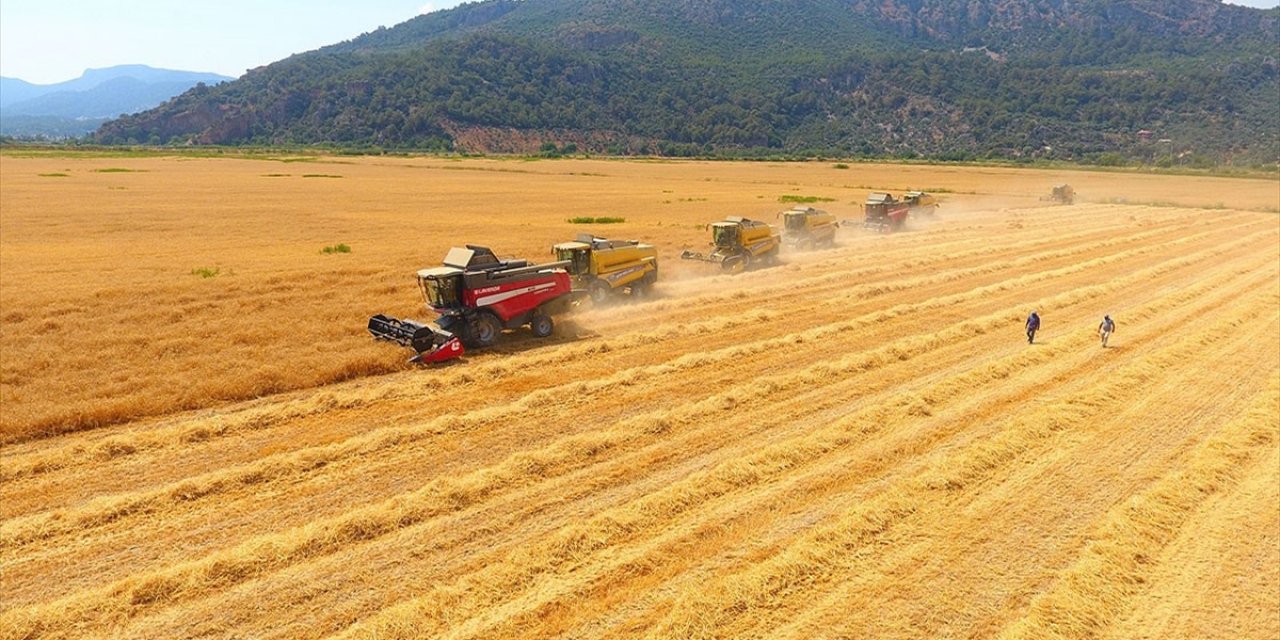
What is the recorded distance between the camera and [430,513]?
965 centimetres

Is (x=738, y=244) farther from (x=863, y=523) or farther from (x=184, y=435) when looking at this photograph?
(x=184, y=435)

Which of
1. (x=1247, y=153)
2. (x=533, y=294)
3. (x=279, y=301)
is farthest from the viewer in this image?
(x=1247, y=153)

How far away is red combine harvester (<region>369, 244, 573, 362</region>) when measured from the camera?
662 inches

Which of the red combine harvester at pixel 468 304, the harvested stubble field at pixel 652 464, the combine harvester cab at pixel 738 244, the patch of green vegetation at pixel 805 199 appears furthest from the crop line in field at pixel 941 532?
the patch of green vegetation at pixel 805 199

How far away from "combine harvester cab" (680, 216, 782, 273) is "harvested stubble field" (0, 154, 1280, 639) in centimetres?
385

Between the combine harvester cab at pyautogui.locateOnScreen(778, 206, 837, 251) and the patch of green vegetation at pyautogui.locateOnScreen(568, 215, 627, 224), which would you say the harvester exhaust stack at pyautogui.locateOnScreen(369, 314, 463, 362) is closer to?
the combine harvester cab at pyautogui.locateOnScreen(778, 206, 837, 251)

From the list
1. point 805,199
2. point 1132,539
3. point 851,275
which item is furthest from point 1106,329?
point 805,199

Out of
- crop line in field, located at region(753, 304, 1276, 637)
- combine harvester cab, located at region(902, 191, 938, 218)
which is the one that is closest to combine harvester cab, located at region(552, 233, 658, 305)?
crop line in field, located at region(753, 304, 1276, 637)

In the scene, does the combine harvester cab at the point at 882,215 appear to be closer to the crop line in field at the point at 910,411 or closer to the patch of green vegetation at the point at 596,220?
the patch of green vegetation at the point at 596,220

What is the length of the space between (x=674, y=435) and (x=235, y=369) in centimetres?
999

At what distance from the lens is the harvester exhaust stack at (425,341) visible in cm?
1650

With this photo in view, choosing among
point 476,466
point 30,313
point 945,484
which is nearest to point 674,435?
point 476,466

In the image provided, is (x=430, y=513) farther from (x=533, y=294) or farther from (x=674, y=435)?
(x=533, y=294)

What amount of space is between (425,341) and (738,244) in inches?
Result: 648
